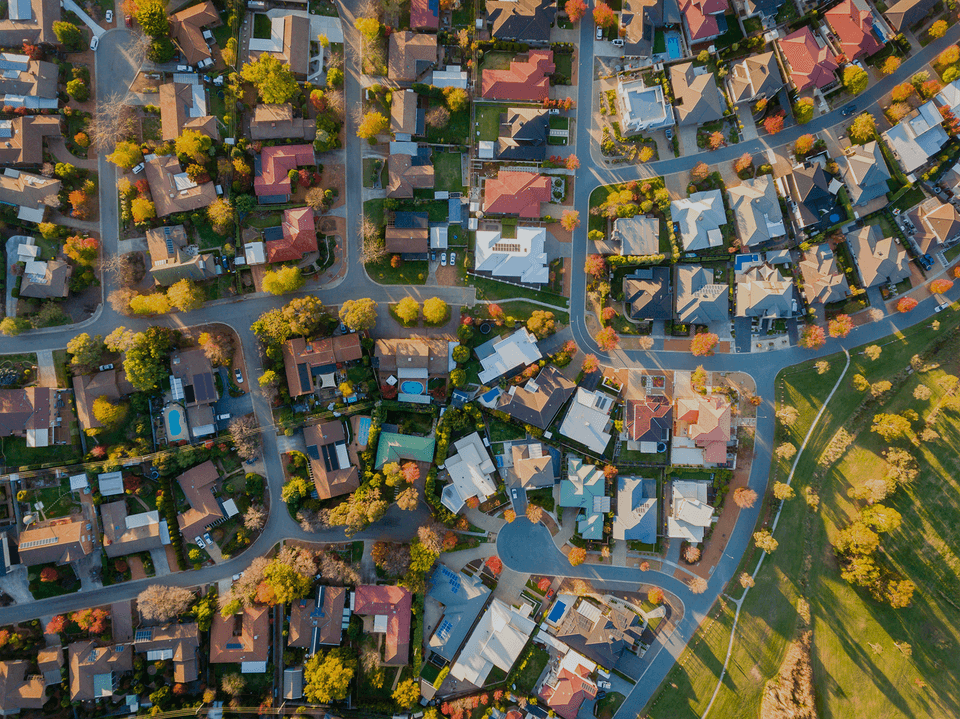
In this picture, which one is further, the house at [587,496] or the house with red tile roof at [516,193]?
the house at [587,496]

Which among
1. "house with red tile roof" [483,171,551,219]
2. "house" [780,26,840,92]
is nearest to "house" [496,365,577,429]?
"house with red tile roof" [483,171,551,219]

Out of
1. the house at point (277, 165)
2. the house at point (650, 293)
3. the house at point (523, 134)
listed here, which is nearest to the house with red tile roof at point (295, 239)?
the house at point (277, 165)

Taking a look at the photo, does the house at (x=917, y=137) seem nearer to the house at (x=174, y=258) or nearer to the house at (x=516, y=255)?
the house at (x=516, y=255)

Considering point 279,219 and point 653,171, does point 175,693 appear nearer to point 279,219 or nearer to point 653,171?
point 279,219

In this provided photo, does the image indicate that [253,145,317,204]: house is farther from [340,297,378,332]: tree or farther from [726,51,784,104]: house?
[726,51,784,104]: house

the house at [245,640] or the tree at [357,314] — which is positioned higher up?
the tree at [357,314]

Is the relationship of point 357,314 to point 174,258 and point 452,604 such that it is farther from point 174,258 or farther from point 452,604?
point 452,604

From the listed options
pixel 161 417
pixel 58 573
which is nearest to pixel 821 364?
pixel 161 417
